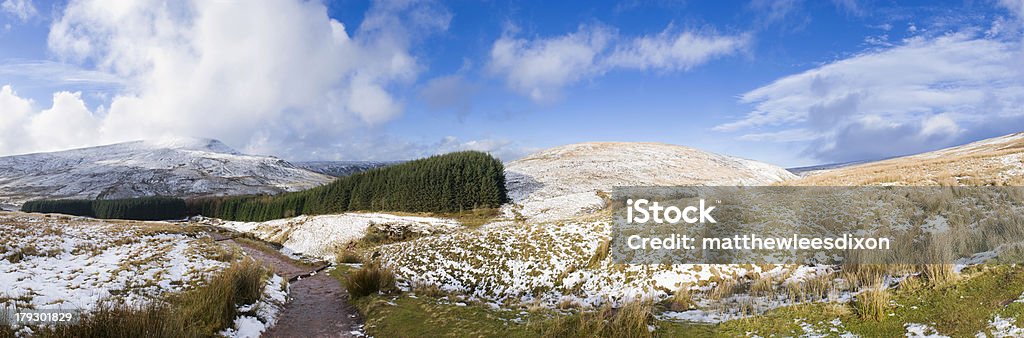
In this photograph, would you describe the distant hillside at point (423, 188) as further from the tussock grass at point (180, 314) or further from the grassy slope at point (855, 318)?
the grassy slope at point (855, 318)

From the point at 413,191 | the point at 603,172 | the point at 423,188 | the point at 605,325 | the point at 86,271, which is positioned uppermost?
the point at 603,172

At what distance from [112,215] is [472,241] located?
144990mm

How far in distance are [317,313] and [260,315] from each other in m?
2.61

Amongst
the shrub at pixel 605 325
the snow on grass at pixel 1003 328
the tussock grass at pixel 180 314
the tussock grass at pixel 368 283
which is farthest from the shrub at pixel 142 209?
the snow on grass at pixel 1003 328

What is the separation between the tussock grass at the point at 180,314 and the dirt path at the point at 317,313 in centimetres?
144

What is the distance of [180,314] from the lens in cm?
981

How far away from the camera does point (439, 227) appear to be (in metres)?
42.5

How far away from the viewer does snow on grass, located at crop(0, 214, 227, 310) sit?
1133 centimetres

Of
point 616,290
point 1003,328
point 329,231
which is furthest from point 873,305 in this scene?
point 329,231

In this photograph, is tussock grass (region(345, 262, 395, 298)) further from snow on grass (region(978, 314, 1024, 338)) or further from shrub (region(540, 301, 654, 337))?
snow on grass (region(978, 314, 1024, 338))

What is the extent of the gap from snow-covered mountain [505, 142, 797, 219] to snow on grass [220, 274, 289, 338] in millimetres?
34196

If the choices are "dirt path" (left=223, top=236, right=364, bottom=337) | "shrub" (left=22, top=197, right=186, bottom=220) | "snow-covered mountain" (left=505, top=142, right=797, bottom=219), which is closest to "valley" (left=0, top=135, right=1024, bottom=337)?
"dirt path" (left=223, top=236, right=364, bottom=337)

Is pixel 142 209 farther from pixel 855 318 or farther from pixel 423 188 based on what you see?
pixel 855 318

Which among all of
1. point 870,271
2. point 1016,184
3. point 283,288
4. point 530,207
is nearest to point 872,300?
point 870,271
